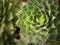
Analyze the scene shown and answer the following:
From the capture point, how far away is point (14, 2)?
0.44 m

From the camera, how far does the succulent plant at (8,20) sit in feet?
1.41

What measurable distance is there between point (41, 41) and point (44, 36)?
0.02 metres

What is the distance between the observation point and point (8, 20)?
1.41 feet

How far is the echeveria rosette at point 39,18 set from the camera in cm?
38

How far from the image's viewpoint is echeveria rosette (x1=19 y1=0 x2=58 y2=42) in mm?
377

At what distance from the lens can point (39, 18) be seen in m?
0.38

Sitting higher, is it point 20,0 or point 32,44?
point 20,0

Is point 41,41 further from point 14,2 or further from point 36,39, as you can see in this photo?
point 14,2

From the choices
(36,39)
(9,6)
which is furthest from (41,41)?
(9,6)

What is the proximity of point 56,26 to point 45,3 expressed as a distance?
6cm

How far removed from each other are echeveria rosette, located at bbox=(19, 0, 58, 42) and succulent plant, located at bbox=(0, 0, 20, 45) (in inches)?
1.8

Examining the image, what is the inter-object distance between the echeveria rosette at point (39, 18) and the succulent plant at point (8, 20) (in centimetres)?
5

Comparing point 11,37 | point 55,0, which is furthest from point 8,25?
point 55,0

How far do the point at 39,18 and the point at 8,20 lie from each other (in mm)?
91
